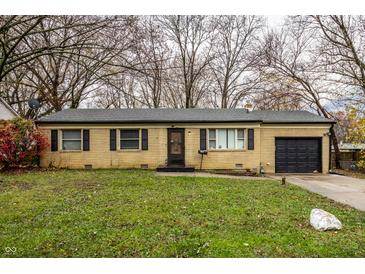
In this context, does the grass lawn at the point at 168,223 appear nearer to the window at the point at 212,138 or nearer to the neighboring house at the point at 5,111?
the window at the point at 212,138

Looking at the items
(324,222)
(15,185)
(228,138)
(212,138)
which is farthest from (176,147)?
(324,222)

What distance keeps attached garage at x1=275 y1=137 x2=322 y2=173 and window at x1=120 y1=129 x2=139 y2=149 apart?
780cm

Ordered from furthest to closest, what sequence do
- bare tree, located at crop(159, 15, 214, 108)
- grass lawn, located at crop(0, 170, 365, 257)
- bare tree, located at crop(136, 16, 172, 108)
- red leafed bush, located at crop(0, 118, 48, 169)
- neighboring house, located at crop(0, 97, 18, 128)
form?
bare tree, located at crop(159, 15, 214, 108), neighboring house, located at crop(0, 97, 18, 128), red leafed bush, located at crop(0, 118, 48, 169), bare tree, located at crop(136, 16, 172, 108), grass lawn, located at crop(0, 170, 365, 257)

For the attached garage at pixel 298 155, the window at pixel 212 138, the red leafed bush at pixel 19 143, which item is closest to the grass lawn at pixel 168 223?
the red leafed bush at pixel 19 143

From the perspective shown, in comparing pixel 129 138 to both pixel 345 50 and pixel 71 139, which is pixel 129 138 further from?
pixel 345 50

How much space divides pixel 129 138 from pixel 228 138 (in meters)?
5.40

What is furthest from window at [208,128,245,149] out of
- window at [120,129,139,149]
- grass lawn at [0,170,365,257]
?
grass lawn at [0,170,365,257]

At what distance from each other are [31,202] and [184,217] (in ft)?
12.9

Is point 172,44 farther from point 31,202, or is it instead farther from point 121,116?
point 31,202

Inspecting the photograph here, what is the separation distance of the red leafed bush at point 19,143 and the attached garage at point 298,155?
12.7 metres

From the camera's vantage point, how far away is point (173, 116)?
606 inches

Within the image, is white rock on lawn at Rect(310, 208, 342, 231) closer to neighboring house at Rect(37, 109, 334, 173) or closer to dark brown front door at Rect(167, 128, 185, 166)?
neighboring house at Rect(37, 109, 334, 173)

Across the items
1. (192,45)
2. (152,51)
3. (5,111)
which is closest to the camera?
(152,51)

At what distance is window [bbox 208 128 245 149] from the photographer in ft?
48.8
